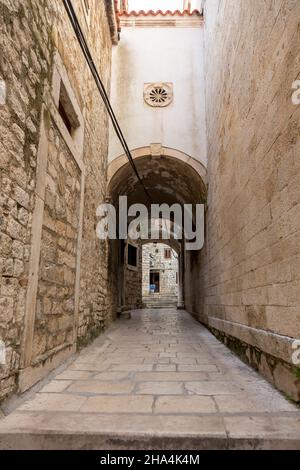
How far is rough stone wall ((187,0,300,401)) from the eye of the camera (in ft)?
7.00

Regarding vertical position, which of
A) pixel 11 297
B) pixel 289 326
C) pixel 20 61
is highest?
pixel 20 61

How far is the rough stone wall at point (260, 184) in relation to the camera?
2133mm

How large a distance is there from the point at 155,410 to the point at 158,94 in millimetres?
6476

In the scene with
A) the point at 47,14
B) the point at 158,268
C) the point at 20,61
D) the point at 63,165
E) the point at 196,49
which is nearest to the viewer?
the point at 20,61

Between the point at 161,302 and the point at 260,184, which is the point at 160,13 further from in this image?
the point at 161,302

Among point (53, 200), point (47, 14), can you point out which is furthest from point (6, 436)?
point (47, 14)

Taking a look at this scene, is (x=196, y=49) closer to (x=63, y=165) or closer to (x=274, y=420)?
(x=63, y=165)

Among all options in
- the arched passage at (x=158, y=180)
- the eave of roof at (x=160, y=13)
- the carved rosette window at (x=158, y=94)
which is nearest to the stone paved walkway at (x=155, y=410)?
the arched passage at (x=158, y=180)

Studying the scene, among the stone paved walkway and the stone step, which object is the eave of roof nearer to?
the stone paved walkway

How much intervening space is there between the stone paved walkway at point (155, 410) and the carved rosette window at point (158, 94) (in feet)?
18.2

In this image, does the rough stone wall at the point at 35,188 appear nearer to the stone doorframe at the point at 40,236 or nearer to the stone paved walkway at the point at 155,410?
the stone doorframe at the point at 40,236

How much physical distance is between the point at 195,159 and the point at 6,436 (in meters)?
5.66

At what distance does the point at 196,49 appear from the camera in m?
6.84
